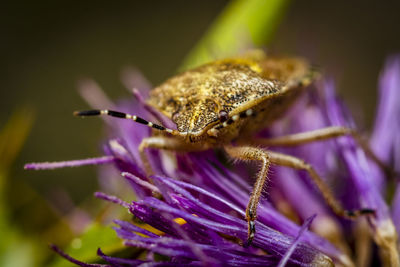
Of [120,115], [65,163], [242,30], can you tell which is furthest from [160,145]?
[242,30]

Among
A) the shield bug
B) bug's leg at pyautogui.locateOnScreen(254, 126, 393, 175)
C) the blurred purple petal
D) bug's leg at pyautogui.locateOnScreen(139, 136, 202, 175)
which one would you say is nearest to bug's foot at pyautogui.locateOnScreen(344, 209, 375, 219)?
the shield bug

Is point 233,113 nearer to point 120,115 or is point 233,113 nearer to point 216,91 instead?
point 216,91

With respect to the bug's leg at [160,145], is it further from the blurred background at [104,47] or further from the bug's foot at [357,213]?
the blurred background at [104,47]

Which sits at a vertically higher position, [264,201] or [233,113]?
[233,113]

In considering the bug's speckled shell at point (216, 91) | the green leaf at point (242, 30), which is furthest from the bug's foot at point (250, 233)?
the green leaf at point (242, 30)

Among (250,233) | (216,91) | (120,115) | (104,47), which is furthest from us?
(104,47)

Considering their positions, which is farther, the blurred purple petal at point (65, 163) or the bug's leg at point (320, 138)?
the bug's leg at point (320, 138)
